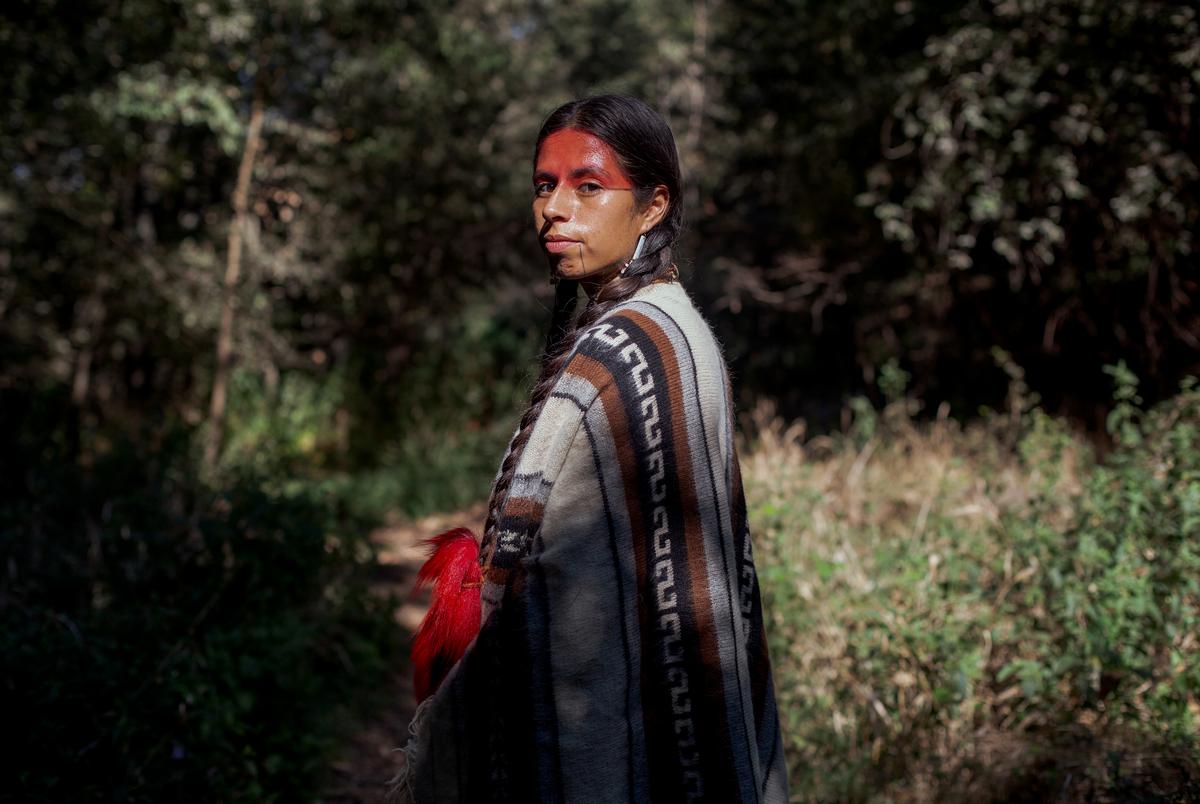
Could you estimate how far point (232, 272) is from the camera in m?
8.66

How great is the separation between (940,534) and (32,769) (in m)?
3.55

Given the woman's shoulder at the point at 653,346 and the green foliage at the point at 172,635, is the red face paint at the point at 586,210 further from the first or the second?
the green foliage at the point at 172,635

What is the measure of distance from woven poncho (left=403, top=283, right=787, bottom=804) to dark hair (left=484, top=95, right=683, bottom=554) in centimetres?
13

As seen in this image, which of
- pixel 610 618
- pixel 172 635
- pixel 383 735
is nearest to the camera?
pixel 610 618

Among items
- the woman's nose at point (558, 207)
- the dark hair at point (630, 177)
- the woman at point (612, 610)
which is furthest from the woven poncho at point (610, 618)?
the woman's nose at point (558, 207)

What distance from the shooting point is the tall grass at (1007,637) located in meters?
3.01

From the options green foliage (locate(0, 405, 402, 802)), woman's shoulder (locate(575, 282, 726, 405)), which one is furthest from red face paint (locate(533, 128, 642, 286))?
green foliage (locate(0, 405, 402, 802))

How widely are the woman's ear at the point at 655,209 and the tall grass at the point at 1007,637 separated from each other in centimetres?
208

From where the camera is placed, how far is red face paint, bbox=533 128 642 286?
1.66 meters

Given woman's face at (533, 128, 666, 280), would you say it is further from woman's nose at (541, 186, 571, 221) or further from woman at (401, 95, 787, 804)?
woman at (401, 95, 787, 804)

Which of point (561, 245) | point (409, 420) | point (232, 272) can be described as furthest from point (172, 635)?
point (409, 420)

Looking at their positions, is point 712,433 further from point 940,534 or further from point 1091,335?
point 1091,335

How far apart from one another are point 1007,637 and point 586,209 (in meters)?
2.63

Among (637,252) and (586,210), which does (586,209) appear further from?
(637,252)
